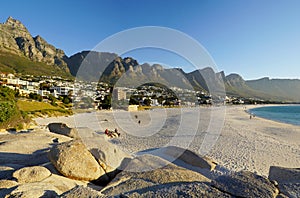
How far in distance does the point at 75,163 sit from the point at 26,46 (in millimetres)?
112542

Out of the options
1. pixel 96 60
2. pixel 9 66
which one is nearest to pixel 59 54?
pixel 9 66

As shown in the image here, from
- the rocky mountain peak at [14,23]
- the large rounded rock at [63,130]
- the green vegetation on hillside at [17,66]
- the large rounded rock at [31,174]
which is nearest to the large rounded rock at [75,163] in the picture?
the large rounded rock at [31,174]

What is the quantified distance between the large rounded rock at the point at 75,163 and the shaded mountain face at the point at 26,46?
100m

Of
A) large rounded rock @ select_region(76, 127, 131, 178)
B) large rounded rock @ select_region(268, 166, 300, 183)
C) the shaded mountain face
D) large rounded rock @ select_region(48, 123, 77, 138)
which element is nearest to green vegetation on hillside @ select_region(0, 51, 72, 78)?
the shaded mountain face

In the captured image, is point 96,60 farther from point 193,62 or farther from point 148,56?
point 193,62

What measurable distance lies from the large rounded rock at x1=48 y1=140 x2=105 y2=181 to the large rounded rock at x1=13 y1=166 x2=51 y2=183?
0.36 m

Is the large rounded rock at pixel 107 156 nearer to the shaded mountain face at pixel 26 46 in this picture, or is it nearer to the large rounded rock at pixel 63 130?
the large rounded rock at pixel 63 130

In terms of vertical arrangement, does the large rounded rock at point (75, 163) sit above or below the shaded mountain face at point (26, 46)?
below

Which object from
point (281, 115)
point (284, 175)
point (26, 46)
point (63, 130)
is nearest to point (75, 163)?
point (284, 175)

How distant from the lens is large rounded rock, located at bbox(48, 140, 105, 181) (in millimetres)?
3766

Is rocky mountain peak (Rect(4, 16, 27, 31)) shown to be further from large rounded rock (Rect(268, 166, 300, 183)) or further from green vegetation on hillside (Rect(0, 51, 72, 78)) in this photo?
large rounded rock (Rect(268, 166, 300, 183))

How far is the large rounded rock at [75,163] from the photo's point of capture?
3766 millimetres

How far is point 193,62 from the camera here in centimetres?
484

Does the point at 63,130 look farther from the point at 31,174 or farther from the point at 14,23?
the point at 14,23
